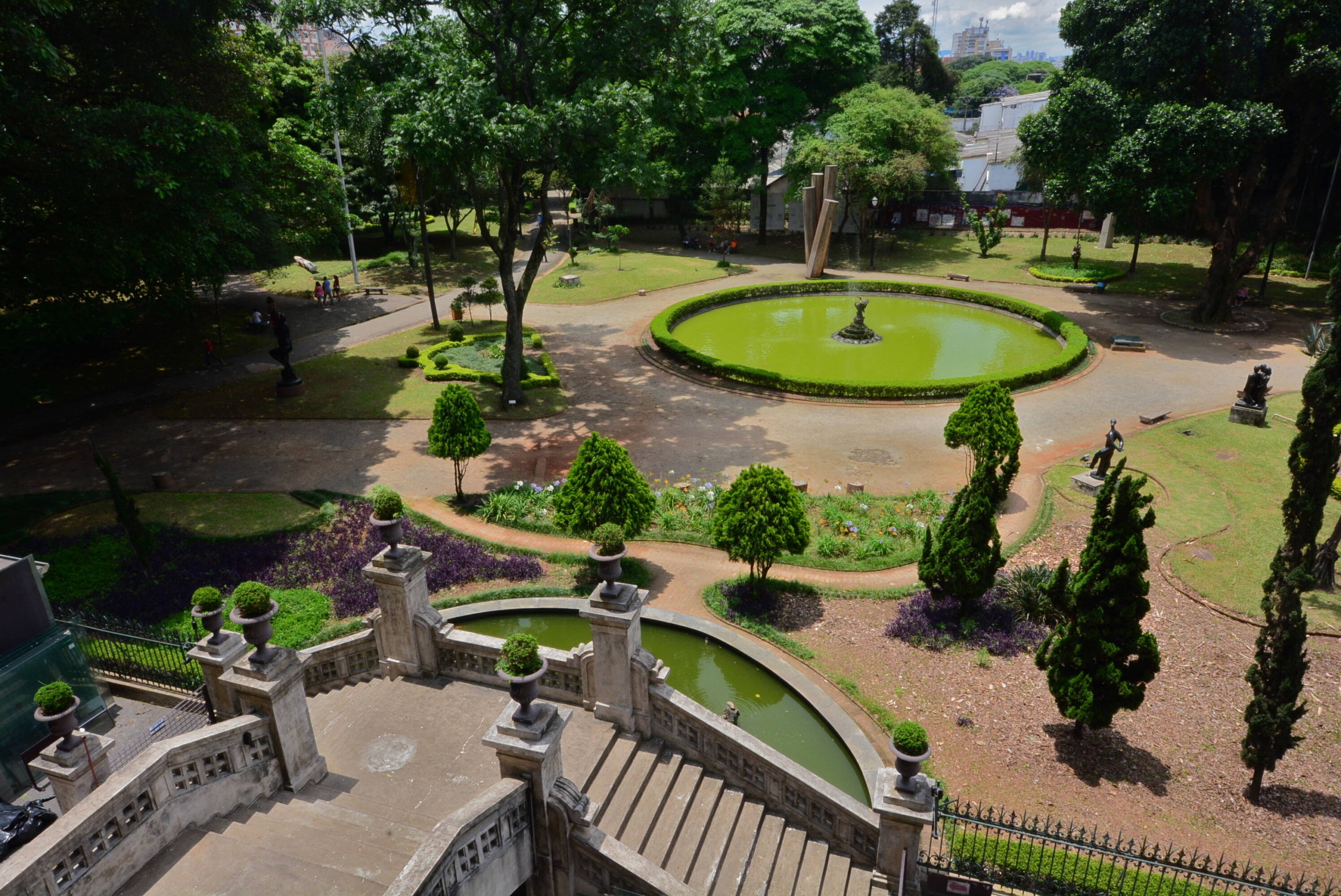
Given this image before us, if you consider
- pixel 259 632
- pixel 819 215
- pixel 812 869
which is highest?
pixel 819 215

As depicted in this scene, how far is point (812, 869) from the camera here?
1139 centimetres

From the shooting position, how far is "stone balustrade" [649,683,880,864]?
11.5 metres

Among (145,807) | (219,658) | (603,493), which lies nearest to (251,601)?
(219,658)

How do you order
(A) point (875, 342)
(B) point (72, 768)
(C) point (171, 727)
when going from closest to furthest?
1. (B) point (72, 768)
2. (C) point (171, 727)
3. (A) point (875, 342)

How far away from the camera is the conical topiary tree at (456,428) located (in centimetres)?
2155

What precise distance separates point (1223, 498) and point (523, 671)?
69.8 ft

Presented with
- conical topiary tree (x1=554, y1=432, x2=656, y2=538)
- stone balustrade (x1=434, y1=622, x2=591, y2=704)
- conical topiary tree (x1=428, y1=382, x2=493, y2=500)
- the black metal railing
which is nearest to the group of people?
conical topiary tree (x1=428, y1=382, x2=493, y2=500)

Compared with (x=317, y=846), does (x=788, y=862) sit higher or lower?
lower

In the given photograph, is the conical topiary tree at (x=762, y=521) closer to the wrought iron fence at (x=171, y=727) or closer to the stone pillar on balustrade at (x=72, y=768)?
the wrought iron fence at (x=171, y=727)

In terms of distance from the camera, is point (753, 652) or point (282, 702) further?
point (753, 652)

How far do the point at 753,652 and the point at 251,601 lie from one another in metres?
9.50

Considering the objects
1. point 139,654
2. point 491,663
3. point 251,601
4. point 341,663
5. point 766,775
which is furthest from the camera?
point 139,654

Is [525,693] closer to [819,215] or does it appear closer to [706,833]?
[706,833]

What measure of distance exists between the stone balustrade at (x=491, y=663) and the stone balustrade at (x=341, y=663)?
1.38 meters
